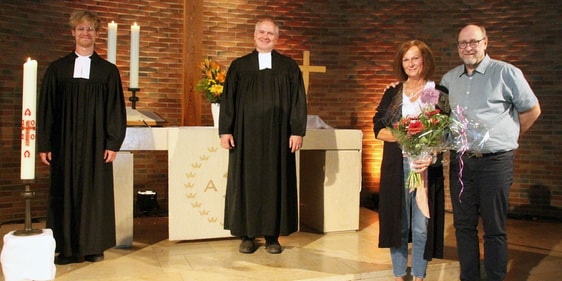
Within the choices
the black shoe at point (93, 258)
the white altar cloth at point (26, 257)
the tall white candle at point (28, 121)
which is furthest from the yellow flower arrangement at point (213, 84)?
the white altar cloth at point (26, 257)

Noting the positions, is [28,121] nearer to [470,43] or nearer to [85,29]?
[85,29]

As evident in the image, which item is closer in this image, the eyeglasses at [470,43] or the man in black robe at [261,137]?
the eyeglasses at [470,43]

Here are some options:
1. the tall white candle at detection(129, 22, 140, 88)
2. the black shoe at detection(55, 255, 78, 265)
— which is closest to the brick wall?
the tall white candle at detection(129, 22, 140, 88)

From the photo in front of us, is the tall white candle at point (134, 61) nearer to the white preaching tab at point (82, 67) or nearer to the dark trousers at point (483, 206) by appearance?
the white preaching tab at point (82, 67)

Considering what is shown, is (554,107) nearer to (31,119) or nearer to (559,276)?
(559,276)

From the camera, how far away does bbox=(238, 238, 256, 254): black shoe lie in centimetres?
393

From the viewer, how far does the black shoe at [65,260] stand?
3.54m

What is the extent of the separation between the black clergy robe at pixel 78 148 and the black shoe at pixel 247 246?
1.03m

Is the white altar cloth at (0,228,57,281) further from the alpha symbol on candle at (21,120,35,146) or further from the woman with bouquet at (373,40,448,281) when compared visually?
the woman with bouquet at (373,40,448,281)

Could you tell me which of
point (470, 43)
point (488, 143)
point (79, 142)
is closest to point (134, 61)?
point (79, 142)

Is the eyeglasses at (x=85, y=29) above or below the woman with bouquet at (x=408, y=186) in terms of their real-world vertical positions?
above

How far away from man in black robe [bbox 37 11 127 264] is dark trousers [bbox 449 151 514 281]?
7.64 feet

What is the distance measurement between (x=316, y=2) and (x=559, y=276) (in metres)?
4.26

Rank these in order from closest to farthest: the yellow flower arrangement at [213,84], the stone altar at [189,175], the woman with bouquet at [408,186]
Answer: the woman with bouquet at [408,186] → the stone altar at [189,175] → the yellow flower arrangement at [213,84]
